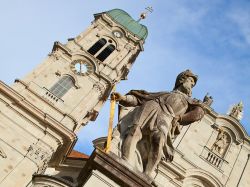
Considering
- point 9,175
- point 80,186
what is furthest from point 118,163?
point 9,175

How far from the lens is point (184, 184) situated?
18938 mm

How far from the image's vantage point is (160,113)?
5746mm

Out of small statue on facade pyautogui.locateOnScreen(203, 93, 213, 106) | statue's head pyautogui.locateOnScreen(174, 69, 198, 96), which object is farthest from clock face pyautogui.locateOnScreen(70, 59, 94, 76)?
statue's head pyautogui.locateOnScreen(174, 69, 198, 96)

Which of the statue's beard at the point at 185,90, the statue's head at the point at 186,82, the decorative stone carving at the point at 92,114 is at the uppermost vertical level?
the decorative stone carving at the point at 92,114

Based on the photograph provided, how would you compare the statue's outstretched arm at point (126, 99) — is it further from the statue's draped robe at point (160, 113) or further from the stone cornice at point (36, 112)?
the stone cornice at point (36, 112)

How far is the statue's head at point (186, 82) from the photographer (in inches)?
259

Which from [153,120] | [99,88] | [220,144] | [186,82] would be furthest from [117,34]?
[153,120]

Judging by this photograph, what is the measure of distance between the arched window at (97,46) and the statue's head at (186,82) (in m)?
25.6

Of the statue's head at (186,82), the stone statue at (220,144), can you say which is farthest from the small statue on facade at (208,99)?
the statue's head at (186,82)

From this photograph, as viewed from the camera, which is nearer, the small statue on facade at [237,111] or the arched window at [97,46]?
the small statue on facade at [237,111]

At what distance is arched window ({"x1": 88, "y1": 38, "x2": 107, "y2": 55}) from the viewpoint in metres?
32.2

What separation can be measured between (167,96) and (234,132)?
17389mm

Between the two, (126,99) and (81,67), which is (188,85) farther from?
(81,67)

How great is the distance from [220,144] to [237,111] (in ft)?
10.6
